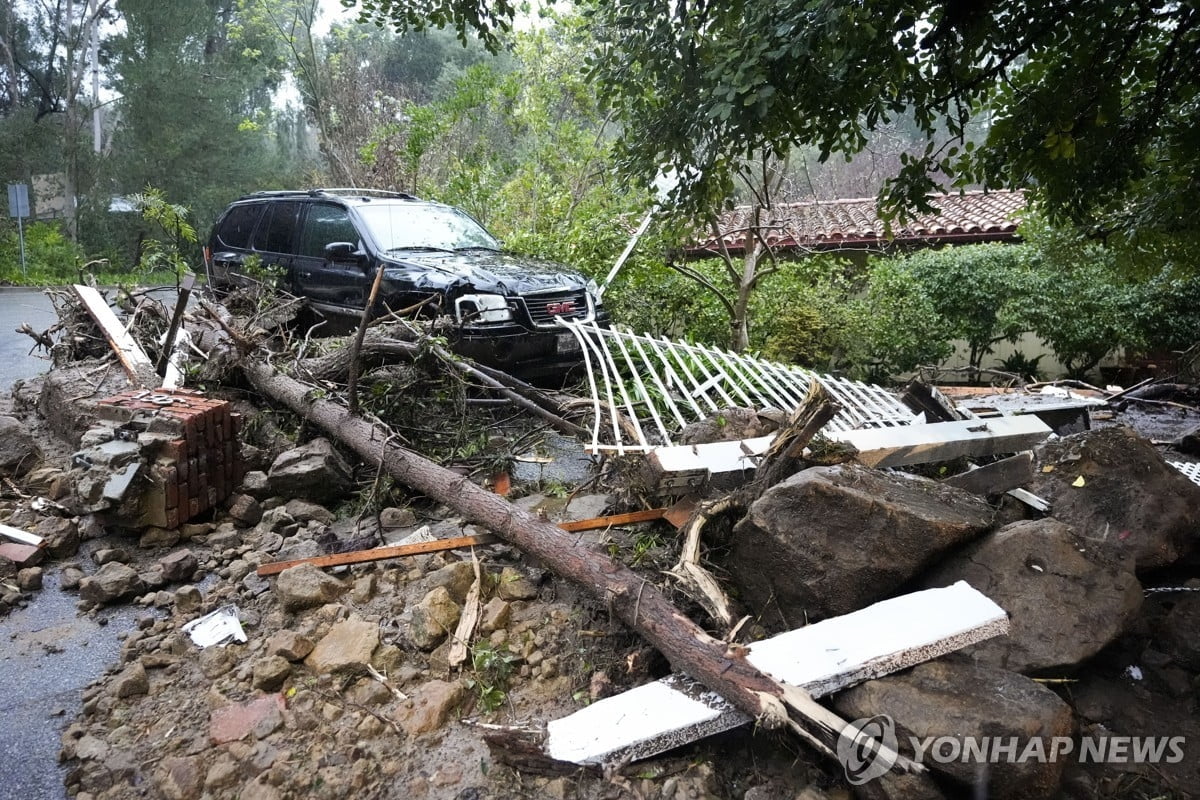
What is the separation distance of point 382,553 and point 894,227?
31.0 feet

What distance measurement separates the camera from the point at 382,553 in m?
3.55

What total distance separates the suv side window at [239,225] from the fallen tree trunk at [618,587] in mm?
4148

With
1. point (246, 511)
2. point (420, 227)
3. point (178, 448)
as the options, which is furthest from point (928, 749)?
point (420, 227)

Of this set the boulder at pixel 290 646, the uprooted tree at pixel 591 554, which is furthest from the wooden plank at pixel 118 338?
the boulder at pixel 290 646

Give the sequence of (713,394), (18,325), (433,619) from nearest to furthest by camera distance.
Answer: (433,619)
(713,394)
(18,325)

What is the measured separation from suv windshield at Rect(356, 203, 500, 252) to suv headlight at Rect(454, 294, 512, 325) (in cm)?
115

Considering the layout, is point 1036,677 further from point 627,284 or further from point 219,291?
point 219,291

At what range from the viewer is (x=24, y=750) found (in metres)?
2.46

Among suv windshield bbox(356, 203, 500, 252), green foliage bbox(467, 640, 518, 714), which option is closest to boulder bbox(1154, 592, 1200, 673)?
green foliage bbox(467, 640, 518, 714)

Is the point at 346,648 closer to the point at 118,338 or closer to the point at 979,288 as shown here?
the point at 118,338

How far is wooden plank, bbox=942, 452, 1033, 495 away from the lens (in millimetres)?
3555

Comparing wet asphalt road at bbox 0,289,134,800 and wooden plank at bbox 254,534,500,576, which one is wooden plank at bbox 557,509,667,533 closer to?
wooden plank at bbox 254,534,500,576

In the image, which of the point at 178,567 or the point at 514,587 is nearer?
the point at 514,587

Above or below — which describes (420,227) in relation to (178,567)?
above
